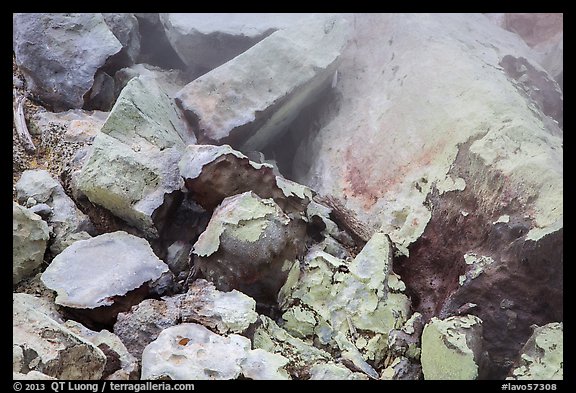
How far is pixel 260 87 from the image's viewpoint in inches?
103

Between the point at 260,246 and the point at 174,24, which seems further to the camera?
the point at 174,24

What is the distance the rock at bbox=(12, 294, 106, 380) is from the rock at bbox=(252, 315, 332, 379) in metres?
0.51

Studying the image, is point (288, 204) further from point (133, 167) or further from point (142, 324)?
point (142, 324)

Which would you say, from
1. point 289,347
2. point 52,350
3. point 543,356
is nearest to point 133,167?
point 52,350

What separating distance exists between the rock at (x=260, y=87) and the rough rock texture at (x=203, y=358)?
1117mm

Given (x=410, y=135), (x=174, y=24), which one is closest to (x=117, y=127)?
(x=174, y=24)

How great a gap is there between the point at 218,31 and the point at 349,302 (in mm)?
1759

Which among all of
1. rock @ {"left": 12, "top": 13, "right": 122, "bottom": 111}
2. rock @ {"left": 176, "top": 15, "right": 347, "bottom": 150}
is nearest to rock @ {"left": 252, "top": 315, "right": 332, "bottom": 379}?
rock @ {"left": 176, "top": 15, "right": 347, "bottom": 150}

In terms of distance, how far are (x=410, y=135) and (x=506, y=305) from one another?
35.6 inches

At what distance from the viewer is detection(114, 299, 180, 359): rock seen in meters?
1.71

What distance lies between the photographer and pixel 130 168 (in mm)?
2105

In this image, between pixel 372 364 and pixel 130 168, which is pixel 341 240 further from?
pixel 130 168

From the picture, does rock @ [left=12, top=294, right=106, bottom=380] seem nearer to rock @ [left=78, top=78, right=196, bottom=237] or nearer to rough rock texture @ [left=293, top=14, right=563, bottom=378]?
rock @ [left=78, top=78, right=196, bottom=237]

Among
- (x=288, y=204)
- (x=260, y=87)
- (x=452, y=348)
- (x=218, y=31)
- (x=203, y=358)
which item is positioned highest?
(x=218, y=31)
